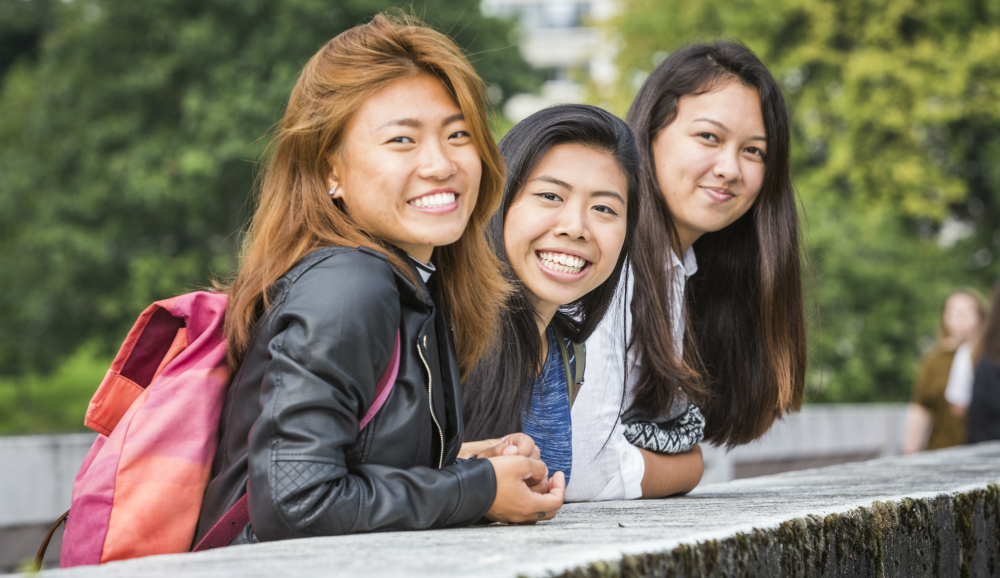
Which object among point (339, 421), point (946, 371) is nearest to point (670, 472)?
point (339, 421)

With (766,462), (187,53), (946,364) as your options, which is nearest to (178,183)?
(187,53)

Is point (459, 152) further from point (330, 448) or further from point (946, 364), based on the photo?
point (946, 364)

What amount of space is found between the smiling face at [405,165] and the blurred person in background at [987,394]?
218 inches

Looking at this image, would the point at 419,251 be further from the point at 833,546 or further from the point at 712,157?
the point at 712,157

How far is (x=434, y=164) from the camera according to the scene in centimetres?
217

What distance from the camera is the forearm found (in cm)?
296

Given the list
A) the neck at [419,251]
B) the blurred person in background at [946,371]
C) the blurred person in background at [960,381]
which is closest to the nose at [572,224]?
the neck at [419,251]

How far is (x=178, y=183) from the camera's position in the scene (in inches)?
677

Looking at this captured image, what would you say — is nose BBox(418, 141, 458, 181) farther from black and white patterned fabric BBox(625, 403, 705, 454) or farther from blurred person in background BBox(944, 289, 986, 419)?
blurred person in background BBox(944, 289, 986, 419)

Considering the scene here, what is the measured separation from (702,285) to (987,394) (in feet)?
13.3

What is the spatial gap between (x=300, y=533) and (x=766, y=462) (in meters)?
8.57

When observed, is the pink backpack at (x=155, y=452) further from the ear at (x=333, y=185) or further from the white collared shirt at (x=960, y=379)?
the white collared shirt at (x=960, y=379)

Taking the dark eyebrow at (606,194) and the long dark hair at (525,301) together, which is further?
the dark eyebrow at (606,194)

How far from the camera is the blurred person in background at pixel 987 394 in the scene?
261 inches
